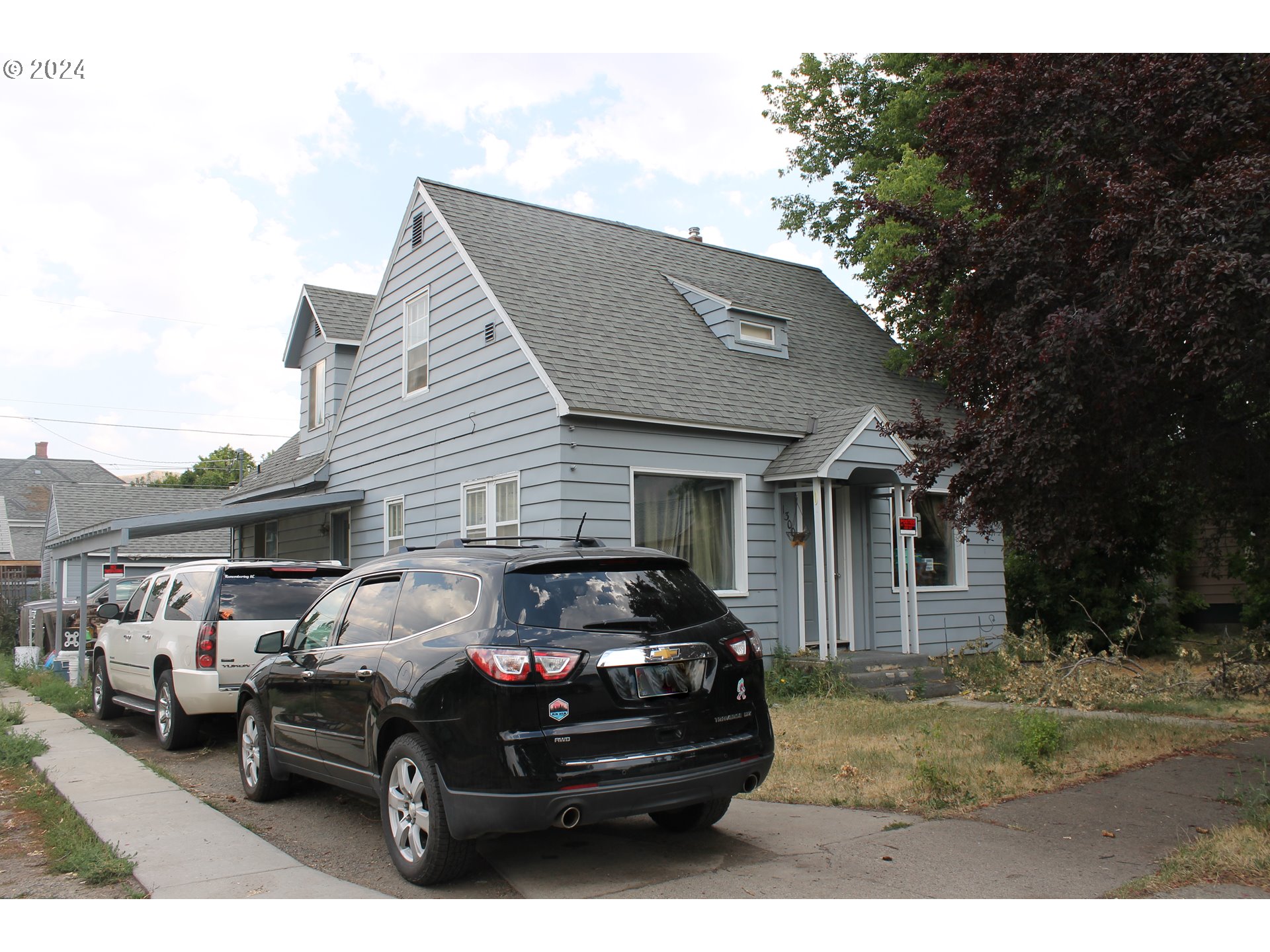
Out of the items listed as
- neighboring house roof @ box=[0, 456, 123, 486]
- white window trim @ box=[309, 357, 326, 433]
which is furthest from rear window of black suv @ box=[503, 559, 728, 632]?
neighboring house roof @ box=[0, 456, 123, 486]

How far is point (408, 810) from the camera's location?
5.36 metres

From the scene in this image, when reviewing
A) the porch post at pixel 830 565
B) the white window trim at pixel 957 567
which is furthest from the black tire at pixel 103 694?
the white window trim at pixel 957 567

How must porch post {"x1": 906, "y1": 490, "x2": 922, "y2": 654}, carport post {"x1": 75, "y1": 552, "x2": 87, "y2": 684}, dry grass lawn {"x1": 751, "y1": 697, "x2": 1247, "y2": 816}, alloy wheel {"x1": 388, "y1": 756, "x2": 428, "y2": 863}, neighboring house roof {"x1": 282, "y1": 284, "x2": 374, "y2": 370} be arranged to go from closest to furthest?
alloy wheel {"x1": 388, "y1": 756, "x2": 428, "y2": 863}, dry grass lawn {"x1": 751, "y1": 697, "x2": 1247, "y2": 816}, porch post {"x1": 906, "y1": 490, "x2": 922, "y2": 654}, carport post {"x1": 75, "y1": 552, "x2": 87, "y2": 684}, neighboring house roof {"x1": 282, "y1": 284, "x2": 374, "y2": 370}

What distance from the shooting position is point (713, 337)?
1472 cm

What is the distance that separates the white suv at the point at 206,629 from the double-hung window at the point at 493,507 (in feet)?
8.94

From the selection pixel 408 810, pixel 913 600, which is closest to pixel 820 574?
pixel 913 600

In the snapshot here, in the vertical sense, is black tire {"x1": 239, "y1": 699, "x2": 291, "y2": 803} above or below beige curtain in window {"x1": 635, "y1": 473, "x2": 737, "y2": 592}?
below

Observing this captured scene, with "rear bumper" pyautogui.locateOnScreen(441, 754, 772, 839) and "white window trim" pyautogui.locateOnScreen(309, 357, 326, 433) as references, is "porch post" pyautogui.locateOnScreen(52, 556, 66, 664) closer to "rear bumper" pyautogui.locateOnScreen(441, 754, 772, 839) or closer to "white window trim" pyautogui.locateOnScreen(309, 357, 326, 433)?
"white window trim" pyautogui.locateOnScreen(309, 357, 326, 433)

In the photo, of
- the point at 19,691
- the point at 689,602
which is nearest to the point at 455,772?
the point at 689,602

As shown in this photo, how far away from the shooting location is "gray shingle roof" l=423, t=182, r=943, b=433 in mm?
12484

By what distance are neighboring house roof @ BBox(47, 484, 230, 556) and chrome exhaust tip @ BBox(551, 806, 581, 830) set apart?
29.5 metres

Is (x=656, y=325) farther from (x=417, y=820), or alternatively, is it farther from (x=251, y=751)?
(x=417, y=820)

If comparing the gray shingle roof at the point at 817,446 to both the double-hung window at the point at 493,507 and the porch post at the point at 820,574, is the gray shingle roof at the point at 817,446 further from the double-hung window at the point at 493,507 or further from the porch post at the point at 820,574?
the double-hung window at the point at 493,507

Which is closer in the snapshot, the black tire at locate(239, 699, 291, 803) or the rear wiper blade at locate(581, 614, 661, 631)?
the rear wiper blade at locate(581, 614, 661, 631)
